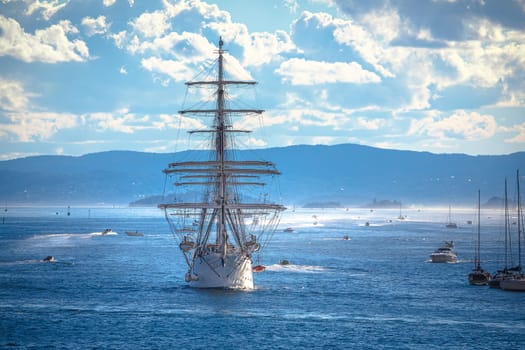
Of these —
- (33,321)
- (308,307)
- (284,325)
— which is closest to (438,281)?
(308,307)

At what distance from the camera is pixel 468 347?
70.6 metres

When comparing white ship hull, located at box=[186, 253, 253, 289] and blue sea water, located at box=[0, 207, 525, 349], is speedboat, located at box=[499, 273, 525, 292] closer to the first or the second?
blue sea water, located at box=[0, 207, 525, 349]

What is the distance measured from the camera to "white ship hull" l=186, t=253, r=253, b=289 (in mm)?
95125

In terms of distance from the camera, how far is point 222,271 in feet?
312

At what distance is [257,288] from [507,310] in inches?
1066

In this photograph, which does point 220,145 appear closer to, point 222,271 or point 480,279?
point 222,271

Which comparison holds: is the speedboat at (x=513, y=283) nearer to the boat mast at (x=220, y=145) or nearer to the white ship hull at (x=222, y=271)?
the white ship hull at (x=222, y=271)

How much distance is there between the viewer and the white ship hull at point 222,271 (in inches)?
3745

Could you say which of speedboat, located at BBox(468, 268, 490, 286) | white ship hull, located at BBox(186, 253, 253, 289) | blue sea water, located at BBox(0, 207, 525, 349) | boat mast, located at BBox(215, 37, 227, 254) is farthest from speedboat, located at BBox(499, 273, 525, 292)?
boat mast, located at BBox(215, 37, 227, 254)

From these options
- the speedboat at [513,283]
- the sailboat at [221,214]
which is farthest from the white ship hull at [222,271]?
the speedboat at [513,283]

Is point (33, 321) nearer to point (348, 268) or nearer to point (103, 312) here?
point (103, 312)

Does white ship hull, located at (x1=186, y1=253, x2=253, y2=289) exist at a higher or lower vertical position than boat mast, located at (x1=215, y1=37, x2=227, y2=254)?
lower

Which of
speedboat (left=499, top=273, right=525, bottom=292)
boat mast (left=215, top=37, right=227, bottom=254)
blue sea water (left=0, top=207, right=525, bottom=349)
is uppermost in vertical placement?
boat mast (left=215, top=37, right=227, bottom=254)

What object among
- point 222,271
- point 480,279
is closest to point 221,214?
point 222,271
